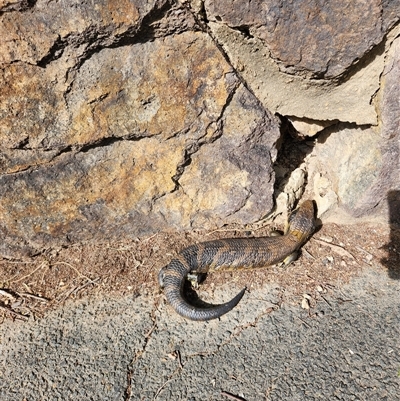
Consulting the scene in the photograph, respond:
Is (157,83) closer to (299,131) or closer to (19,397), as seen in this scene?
(299,131)

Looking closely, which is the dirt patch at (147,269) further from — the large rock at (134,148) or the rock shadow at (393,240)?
the large rock at (134,148)

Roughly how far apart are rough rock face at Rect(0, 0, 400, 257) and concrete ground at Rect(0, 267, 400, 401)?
37.6 inches

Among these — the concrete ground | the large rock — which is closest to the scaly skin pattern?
the concrete ground

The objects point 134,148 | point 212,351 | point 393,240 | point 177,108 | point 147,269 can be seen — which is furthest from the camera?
point 393,240

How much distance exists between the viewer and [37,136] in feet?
9.97

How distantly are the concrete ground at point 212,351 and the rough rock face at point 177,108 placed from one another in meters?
0.95

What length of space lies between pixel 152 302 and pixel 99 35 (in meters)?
2.47

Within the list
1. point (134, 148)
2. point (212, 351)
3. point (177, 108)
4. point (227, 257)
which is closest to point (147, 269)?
point (227, 257)

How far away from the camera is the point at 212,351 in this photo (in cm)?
313

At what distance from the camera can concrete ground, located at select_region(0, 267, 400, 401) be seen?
2.87m

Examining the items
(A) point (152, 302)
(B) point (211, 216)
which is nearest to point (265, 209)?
(B) point (211, 216)

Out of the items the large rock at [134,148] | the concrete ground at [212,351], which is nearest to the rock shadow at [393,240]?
the concrete ground at [212,351]

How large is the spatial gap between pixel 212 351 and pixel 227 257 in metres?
1.02

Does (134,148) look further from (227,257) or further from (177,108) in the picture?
(227,257)
